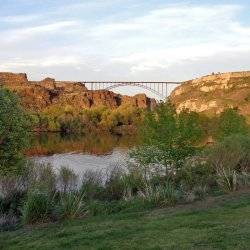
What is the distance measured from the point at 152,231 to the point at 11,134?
11556mm

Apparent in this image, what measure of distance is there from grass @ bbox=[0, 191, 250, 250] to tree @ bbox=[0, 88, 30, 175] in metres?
9.02

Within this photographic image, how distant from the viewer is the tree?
19.7 metres

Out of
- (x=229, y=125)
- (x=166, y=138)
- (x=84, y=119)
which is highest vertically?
(x=229, y=125)

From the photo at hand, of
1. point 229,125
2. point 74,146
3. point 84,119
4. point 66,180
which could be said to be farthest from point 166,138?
point 84,119

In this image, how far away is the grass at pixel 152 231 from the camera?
8.79 m

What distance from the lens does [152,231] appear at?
9805mm

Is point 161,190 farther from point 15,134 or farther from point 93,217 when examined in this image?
point 15,134

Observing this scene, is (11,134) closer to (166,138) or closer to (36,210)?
(36,210)

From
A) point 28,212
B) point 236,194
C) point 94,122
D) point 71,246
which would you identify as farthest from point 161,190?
point 94,122

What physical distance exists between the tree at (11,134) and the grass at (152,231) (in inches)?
355

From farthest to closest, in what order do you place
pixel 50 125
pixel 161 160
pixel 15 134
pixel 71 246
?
pixel 50 125
pixel 161 160
pixel 15 134
pixel 71 246

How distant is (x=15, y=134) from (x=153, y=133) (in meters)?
10.7

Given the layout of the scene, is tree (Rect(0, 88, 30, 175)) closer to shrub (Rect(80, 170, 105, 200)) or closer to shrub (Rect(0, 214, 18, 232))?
shrub (Rect(80, 170, 105, 200))

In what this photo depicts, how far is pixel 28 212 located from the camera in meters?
11.7
